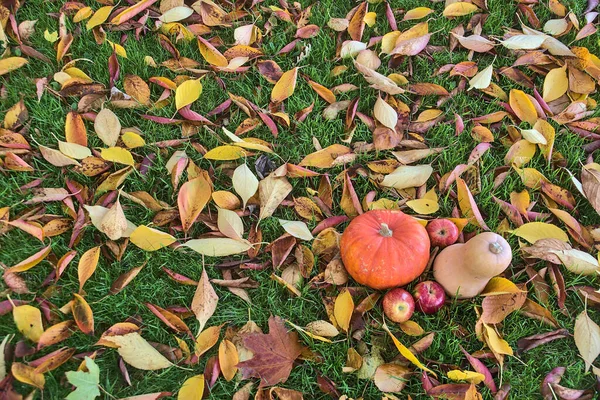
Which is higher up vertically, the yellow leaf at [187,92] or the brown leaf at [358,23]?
the brown leaf at [358,23]

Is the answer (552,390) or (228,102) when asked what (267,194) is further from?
(552,390)

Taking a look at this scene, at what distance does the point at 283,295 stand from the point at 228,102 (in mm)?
952

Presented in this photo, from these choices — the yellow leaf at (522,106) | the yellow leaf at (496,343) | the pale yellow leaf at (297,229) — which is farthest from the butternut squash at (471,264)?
the yellow leaf at (522,106)

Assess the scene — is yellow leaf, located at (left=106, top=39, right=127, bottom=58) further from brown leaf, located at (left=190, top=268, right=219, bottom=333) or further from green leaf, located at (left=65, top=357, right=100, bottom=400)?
green leaf, located at (left=65, top=357, right=100, bottom=400)

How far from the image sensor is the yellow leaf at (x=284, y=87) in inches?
95.6

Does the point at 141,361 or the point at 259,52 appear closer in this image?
the point at 141,361

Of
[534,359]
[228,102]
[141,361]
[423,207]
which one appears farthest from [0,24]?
[534,359]

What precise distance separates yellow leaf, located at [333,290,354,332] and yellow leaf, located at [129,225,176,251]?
663mm

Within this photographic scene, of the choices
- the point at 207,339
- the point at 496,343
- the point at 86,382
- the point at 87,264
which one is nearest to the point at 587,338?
the point at 496,343

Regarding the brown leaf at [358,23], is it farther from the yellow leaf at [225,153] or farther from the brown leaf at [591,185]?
the brown leaf at [591,185]

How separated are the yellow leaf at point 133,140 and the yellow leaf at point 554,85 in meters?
1.83

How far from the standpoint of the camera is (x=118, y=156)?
220 centimetres

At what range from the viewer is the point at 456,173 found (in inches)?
86.5

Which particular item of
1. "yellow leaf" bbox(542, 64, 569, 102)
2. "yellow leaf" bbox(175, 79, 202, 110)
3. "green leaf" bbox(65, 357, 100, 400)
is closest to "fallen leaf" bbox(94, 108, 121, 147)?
"yellow leaf" bbox(175, 79, 202, 110)
